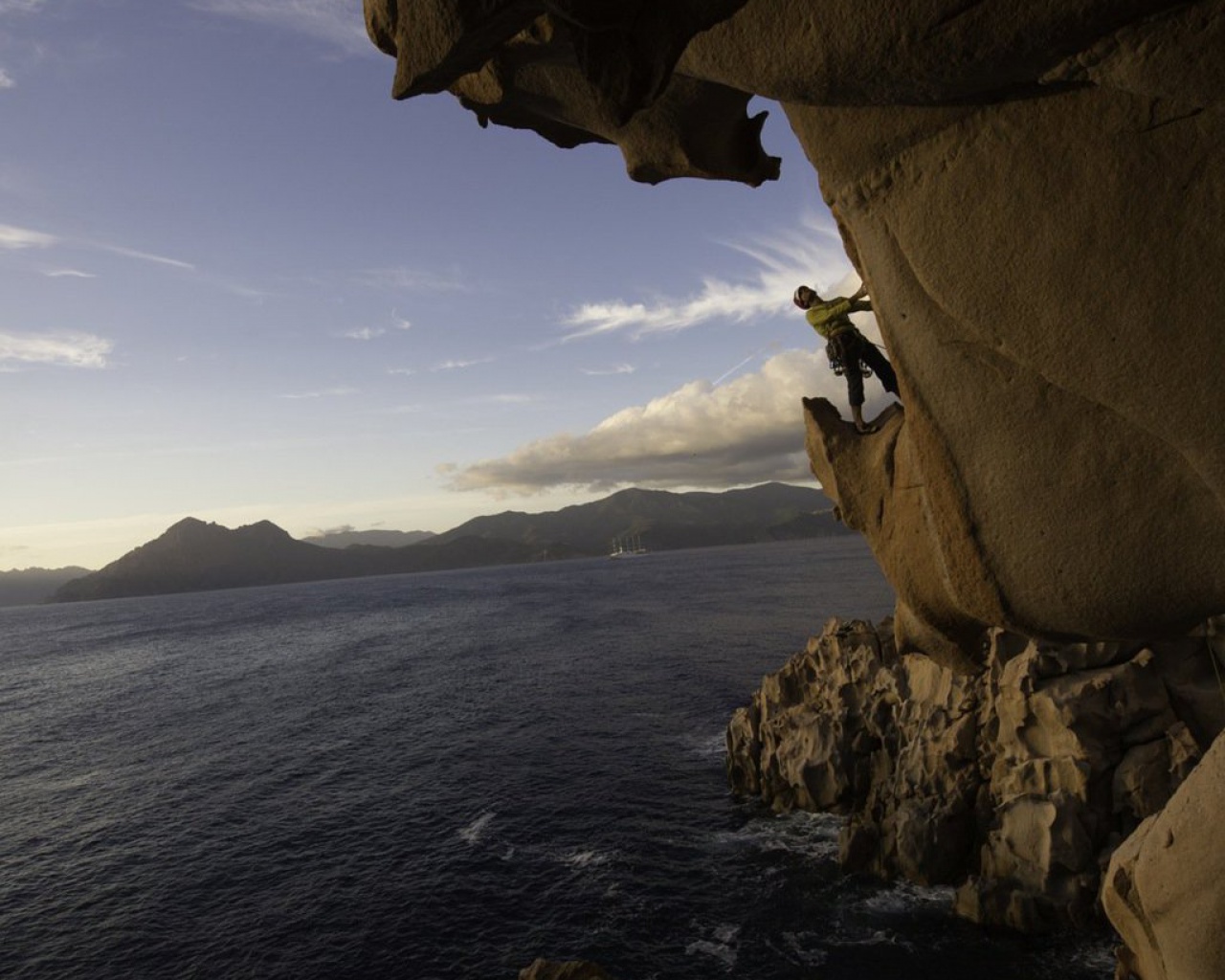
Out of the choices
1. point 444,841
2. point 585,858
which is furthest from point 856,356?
point 444,841

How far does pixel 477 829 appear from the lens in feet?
111

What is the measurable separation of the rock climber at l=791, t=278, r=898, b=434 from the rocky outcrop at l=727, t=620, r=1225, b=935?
34.9ft

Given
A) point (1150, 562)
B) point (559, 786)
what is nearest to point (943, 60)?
point (1150, 562)

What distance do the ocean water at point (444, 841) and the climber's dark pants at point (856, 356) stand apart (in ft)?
66.5

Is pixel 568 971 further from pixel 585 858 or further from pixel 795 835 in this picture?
pixel 795 835

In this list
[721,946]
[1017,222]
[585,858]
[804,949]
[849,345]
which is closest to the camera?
[1017,222]

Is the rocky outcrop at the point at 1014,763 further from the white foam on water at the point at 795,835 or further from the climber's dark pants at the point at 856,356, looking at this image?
the climber's dark pants at the point at 856,356

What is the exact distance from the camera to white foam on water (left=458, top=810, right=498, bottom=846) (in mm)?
32844

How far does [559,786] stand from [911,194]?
37089mm

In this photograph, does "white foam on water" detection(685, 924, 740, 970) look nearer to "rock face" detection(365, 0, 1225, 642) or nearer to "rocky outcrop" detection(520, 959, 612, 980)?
"rocky outcrop" detection(520, 959, 612, 980)

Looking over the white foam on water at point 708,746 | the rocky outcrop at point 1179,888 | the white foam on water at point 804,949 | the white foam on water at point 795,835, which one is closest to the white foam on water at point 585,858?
the white foam on water at point 795,835

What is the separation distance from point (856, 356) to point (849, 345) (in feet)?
0.72

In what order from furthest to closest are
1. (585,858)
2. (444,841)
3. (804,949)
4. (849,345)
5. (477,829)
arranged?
(477,829) < (444,841) < (585,858) < (804,949) < (849,345)

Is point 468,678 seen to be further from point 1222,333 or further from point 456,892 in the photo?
point 1222,333
